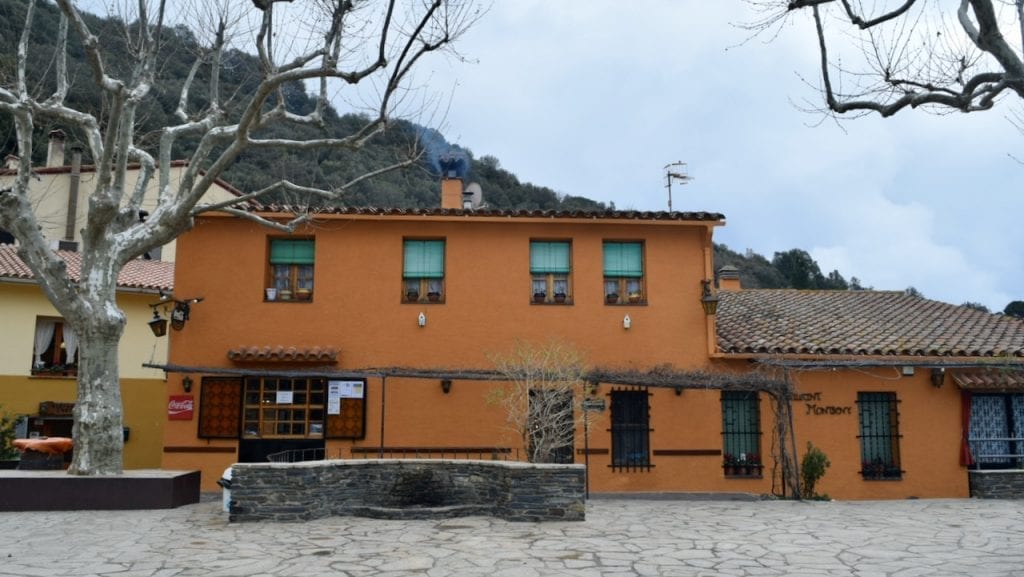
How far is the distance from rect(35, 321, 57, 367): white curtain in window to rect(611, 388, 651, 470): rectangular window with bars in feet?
46.6

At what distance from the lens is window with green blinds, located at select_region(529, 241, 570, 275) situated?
1491 cm

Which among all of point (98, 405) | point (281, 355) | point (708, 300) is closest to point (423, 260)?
point (281, 355)

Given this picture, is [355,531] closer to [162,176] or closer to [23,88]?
[162,176]

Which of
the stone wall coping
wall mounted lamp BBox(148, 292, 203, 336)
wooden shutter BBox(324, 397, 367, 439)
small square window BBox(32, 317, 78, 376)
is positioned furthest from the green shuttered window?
small square window BBox(32, 317, 78, 376)

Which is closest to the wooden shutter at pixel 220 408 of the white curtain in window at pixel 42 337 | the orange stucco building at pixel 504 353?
the orange stucco building at pixel 504 353

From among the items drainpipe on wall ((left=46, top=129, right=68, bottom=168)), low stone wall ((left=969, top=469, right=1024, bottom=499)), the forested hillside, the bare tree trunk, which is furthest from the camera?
the forested hillside

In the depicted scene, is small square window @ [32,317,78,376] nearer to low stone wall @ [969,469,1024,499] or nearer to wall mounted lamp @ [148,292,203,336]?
wall mounted lamp @ [148,292,203,336]

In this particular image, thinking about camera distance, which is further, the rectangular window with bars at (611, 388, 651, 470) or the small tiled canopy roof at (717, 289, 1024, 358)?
the small tiled canopy roof at (717, 289, 1024, 358)

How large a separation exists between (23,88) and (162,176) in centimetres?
217

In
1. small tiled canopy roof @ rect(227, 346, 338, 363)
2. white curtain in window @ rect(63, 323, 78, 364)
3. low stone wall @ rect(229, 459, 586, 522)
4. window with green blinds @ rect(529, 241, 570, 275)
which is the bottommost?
low stone wall @ rect(229, 459, 586, 522)

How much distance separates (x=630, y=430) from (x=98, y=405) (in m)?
8.65

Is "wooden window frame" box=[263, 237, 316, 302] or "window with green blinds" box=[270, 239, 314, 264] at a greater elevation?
"window with green blinds" box=[270, 239, 314, 264]

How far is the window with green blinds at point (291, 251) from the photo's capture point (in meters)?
15.0

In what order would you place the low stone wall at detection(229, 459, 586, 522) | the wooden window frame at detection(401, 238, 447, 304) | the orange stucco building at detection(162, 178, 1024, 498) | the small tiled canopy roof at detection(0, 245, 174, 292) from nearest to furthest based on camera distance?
the low stone wall at detection(229, 459, 586, 522) → the orange stucco building at detection(162, 178, 1024, 498) → the wooden window frame at detection(401, 238, 447, 304) → the small tiled canopy roof at detection(0, 245, 174, 292)
